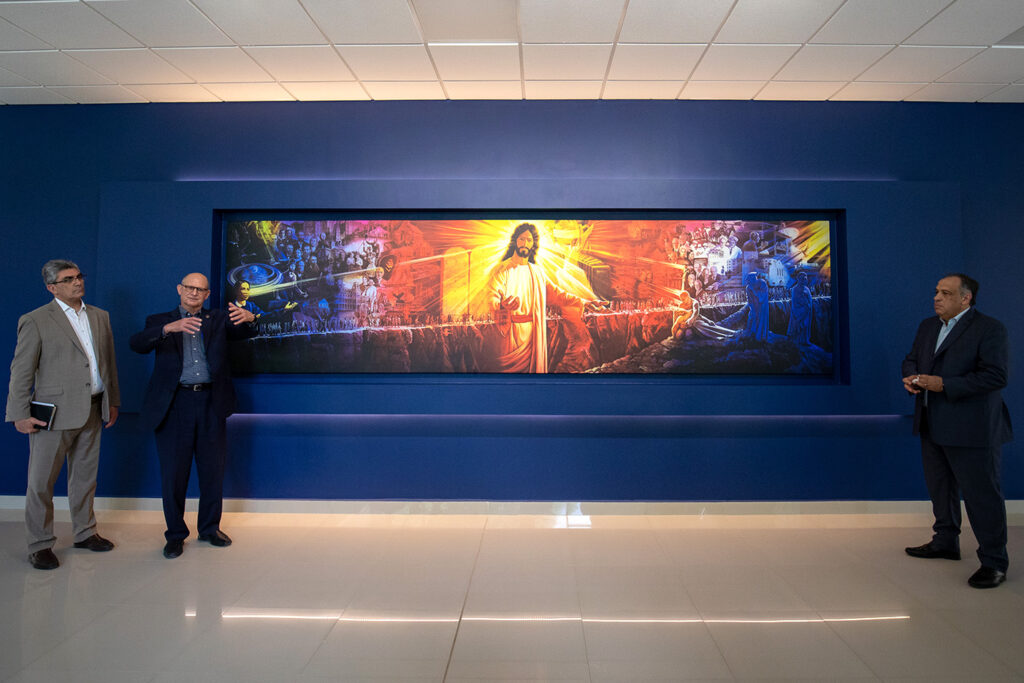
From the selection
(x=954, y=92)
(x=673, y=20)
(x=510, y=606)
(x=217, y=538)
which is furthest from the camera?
(x=954, y=92)

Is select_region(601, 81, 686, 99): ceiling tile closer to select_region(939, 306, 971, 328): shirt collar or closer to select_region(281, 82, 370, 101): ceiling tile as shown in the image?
select_region(281, 82, 370, 101): ceiling tile

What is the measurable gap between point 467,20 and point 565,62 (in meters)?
0.74

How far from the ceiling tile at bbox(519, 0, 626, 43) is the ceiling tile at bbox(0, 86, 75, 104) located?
357 cm

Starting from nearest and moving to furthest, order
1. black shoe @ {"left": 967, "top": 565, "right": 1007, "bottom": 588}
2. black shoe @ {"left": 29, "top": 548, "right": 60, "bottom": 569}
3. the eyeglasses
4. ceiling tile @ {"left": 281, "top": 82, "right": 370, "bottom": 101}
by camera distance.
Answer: black shoe @ {"left": 967, "top": 565, "right": 1007, "bottom": 588} < black shoe @ {"left": 29, "top": 548, "right": 60, "bottom": 569} < the eyeglasses < ceiling tile @ {"left": 281, "top": 82, "right": 370, "bottom": 101}

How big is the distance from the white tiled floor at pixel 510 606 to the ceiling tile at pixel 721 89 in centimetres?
312

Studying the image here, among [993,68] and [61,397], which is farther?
[993,68]

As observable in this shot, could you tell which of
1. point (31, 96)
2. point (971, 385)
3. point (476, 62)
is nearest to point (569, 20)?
point (476, 62)

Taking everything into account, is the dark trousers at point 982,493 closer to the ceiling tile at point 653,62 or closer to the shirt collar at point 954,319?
the shirt collar at point 954,319

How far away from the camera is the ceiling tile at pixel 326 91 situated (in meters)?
4.03

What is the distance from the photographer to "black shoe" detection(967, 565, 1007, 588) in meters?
2.94

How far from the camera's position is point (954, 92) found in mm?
4102

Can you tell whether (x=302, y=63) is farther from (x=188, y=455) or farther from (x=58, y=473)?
(x=58, y=473)

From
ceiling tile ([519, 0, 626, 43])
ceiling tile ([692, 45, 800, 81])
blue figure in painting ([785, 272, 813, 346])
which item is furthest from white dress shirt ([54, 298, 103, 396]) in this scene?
blue figure in painting ([785, 272, 813, 346])

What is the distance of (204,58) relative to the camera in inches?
145
